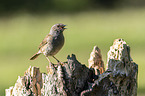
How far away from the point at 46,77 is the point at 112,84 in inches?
22.9

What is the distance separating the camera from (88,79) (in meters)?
3.66

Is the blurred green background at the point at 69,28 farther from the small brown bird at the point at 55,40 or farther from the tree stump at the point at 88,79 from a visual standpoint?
the tree stump at the point at 88,79

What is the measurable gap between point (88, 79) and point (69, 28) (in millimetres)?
12092

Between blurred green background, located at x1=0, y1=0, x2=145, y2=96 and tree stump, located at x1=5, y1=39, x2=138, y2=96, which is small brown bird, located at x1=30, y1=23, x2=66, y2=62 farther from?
blurred green background, located at x1=0, y1=0, x2=145, y2=96

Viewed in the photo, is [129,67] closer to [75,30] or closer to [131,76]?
[131,76]

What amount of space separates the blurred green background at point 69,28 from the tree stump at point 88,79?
15.8 ft

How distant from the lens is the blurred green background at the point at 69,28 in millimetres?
11477

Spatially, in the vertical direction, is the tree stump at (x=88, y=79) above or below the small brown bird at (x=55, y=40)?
below

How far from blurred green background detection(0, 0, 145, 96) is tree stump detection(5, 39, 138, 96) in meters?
4.82

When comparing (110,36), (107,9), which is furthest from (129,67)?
(107,9)

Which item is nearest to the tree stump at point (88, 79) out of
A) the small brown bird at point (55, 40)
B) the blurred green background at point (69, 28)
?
the small brown bird at point (55, 40)

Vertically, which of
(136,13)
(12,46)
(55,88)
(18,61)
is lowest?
(55,88)

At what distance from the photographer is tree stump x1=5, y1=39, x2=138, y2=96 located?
3.56m

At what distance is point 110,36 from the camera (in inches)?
544
